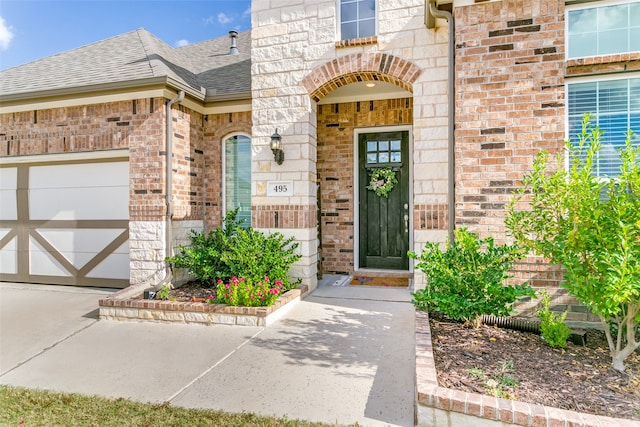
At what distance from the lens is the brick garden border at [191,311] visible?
4.41 metres

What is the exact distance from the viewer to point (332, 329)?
4230 mm

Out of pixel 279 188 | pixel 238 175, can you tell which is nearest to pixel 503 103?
pixel 279 188

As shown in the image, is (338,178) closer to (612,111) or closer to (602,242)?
(612,111)

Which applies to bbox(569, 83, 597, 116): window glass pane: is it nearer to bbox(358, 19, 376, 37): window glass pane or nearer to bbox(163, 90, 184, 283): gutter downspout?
bbox(358, 19, 376, 37): window glass pane

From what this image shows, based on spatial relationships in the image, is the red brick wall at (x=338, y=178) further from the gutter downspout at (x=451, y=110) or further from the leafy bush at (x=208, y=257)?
the gutter downspout at (x=451, y=110)

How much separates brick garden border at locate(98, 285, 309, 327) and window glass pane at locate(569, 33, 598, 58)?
181 inches

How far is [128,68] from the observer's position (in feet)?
19.8

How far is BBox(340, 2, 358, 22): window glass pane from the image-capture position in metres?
5.37

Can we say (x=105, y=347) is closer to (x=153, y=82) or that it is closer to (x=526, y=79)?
(x=153, y=82)

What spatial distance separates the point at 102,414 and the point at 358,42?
5093 millimetres

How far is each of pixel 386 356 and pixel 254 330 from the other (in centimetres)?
160

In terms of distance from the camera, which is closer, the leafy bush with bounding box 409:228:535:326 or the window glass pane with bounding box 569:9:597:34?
the leafy bush with bounding box 409:228:535:326

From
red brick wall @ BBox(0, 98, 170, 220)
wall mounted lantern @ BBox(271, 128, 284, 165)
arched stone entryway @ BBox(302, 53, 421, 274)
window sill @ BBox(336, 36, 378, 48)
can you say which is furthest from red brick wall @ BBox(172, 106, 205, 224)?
window sill @ BBox(336, 36, 378, 48)

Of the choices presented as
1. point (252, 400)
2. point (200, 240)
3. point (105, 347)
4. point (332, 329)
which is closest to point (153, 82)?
point (200, 240)
